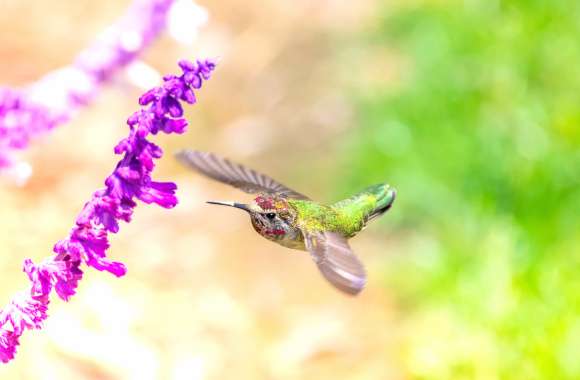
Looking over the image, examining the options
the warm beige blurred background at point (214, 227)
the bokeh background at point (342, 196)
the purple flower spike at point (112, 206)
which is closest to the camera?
the purple flower spike at point (112, 206)

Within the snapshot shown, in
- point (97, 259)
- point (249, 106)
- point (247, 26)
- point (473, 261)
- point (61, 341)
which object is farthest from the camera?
point (247, 26)

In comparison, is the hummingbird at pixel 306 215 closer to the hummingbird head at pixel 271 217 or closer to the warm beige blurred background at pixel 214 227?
the hummingbird head at pixel 271 217

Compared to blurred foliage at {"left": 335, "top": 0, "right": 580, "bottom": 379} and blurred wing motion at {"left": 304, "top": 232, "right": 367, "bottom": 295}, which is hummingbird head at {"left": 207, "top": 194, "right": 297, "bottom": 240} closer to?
Answer: blurred wing motion at {"left": 304, "top": 232, "right": 367, "bottom": 295}

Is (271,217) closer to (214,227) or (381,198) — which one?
(381,198)

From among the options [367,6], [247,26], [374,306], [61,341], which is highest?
[367,6]

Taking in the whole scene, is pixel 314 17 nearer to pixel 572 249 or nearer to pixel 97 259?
pixel 572 249

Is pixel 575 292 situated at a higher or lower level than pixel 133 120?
Answer: higher

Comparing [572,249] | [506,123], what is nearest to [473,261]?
[572,249]

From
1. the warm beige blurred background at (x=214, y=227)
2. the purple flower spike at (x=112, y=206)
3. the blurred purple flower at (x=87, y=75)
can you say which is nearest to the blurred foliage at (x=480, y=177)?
the warm beige blurred background at (x=214, y=227)

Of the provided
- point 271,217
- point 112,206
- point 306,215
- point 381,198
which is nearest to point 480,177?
point 381,198
